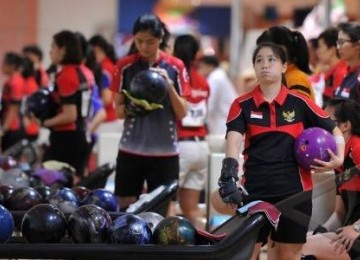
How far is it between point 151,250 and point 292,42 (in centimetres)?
177

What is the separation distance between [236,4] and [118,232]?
27.0 ft

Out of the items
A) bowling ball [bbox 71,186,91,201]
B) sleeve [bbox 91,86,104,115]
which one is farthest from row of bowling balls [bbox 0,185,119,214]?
sleeve [bbox 91,86,104,115]

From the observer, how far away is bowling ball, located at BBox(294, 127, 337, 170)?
453 cm

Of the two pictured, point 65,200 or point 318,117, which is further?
point 65,200

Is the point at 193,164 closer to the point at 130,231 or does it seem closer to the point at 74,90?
the point at 74,90

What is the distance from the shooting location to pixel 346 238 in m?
4.73

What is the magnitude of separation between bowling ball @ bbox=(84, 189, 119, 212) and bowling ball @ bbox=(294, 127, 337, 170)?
1.36m

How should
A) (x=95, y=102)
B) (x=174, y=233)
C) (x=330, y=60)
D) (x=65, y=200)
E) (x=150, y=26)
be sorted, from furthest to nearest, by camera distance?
1. (x=95, y=102)
2. (x=330, y=60)
3. (x=150, y=26)
4. (x=65, y=200)
5. (x=174, y=233)

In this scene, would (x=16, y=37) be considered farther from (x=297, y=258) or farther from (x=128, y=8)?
(x=297, y=258)

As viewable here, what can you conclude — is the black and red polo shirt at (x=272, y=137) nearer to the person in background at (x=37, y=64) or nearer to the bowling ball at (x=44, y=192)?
the bowling ball at (x=44, y=192)

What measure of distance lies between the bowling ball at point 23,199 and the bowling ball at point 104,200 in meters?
0.30

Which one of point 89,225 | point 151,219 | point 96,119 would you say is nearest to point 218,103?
point 96,119

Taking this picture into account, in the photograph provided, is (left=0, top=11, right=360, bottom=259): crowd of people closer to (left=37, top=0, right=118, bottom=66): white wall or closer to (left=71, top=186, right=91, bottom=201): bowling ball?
(left=71, top=186, right=91, bottom=201): bowling ball

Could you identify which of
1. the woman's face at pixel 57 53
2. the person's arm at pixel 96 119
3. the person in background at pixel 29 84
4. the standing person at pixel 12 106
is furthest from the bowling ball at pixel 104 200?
the person in background at pixel 29 84
